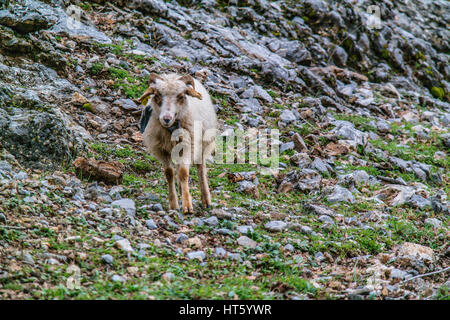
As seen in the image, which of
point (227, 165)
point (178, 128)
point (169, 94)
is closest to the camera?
point (169, 94)

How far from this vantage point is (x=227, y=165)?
388 inches

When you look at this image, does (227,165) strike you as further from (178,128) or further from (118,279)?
(118,279)

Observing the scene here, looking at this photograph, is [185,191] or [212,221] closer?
[212,221]

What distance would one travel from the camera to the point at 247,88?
13.5 m

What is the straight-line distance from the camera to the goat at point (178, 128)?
682 cm

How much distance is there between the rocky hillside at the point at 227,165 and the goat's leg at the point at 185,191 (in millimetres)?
174

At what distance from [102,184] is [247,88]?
7.21 metres

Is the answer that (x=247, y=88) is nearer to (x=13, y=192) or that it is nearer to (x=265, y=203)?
(x=265, y=203)

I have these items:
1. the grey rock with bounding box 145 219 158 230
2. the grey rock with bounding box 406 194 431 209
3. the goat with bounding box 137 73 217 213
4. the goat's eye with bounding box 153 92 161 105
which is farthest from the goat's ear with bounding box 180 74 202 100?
the grey rock with bounding box 406 194 431 209

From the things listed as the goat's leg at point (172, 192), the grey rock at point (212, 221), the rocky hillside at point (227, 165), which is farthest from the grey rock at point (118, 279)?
the goat's leg at point (172, 192)

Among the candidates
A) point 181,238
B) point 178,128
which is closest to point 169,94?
point 178,128

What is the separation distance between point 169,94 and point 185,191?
1573 millimetres

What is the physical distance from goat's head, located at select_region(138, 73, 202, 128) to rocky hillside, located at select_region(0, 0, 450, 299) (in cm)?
150
